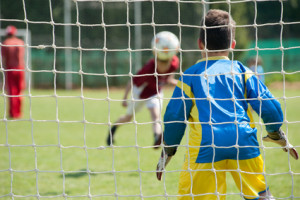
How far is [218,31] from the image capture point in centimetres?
261

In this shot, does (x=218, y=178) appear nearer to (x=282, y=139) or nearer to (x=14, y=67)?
(x=282, y=139)

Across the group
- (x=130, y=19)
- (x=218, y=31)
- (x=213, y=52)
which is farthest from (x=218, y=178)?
(x=130, y=19)

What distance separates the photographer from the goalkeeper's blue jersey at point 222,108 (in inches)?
98.0

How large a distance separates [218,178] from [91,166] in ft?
7.98

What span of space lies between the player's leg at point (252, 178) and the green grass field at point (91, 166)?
0.23 feet

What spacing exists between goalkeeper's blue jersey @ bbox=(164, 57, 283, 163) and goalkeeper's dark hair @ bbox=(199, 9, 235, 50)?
4.4 inches

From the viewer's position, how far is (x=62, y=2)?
1664cm

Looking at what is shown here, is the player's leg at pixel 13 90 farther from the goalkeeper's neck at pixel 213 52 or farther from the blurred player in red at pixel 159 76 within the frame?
the goalkeeper's neck at pixel 213 52

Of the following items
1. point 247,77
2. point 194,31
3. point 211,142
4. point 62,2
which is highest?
point 62,2

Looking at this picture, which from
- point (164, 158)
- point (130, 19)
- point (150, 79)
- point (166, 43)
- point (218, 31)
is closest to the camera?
point (218, 31)

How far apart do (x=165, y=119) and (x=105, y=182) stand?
5.67 feet

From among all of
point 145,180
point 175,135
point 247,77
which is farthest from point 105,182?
point 247,77

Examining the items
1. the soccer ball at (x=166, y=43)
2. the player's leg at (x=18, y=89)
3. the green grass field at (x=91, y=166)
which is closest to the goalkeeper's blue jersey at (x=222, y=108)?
the green grass field at (x=91, y=166)

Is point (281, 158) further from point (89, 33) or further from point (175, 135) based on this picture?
point (89, 33)
